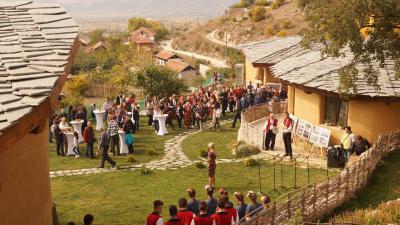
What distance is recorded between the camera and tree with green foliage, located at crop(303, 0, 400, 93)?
627 inches

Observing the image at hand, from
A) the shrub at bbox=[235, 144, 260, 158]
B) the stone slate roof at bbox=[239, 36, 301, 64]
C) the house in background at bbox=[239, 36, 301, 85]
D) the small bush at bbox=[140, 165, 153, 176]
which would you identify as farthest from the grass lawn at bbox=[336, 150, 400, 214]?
the stone slate roof at bbox=[239, 36, 301, 64]

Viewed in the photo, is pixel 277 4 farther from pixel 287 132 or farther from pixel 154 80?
pixel 287 132

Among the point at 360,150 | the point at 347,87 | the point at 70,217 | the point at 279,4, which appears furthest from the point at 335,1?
the point at 279,4

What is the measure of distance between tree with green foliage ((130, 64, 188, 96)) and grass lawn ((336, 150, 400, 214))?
24334mm

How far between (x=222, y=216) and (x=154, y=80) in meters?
30.1

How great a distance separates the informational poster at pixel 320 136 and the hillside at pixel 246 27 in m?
53.5

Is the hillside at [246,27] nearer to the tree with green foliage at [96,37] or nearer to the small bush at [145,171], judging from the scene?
the tree with green foliage at [96,37]

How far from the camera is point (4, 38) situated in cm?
912

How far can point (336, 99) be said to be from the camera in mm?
21594

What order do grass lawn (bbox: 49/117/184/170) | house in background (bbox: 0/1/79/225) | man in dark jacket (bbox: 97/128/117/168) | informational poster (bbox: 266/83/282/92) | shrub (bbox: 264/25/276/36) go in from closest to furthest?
house in background (bbox: 0/1/79/225)
man in dark jacket (bbox: 97/128/117/168)
grass lawn (bbox: 49/117/184/170)
informational poster (bbox: 266/83/282/92)
shrub (bbox: 264/25/276/36)

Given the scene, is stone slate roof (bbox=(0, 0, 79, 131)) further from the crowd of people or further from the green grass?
the green grass

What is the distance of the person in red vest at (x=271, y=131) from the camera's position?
2169 cm

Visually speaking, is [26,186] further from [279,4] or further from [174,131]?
[279,4]

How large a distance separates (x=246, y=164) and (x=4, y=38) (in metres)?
12.6
